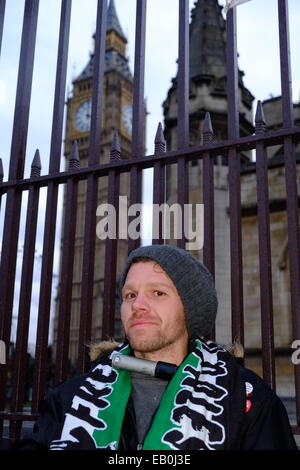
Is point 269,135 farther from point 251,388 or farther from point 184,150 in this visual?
point 251,388

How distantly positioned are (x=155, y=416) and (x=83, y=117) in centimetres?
5332

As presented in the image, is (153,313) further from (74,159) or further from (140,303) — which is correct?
(74,159)

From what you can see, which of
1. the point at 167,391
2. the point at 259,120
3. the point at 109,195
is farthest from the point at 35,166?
the point at 167,391

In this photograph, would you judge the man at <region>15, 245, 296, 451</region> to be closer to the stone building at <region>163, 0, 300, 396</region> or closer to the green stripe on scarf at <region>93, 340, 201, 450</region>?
the green stripe on scarf at <region>93, 340, 201, 450</region>

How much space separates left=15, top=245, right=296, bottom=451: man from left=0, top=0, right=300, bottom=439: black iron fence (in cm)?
47

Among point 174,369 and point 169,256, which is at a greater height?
point 169,256

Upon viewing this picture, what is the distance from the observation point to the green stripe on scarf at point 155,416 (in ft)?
5.05

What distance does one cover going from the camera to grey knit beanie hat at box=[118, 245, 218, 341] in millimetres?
1888

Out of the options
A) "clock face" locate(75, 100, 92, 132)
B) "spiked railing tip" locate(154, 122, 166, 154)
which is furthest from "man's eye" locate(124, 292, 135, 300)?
"clock face" locate(75, 100, 92, 132)

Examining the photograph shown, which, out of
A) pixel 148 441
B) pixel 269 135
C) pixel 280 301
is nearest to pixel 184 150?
pixel 269 135

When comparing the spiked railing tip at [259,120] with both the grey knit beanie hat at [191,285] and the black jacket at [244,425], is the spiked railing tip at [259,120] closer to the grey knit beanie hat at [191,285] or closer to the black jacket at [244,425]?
the grey knit beanie hat at [191,285]

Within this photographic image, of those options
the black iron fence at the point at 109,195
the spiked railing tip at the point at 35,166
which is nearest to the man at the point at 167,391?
the black iron fence at the point at 109,195

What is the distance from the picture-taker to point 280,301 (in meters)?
9.82

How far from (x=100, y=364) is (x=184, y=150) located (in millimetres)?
1185
